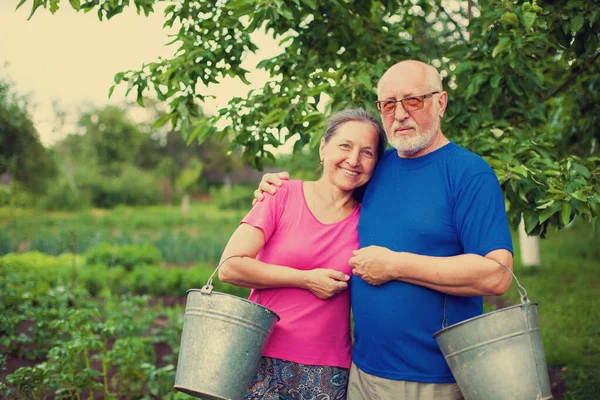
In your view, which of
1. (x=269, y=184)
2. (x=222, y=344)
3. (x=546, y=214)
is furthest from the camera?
(x=546, y=214)

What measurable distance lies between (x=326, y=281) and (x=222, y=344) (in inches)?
16.7

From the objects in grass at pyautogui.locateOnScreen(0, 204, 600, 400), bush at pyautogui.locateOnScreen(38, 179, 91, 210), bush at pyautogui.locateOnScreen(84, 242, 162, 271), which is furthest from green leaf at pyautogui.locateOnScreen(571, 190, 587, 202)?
bush at pyautogui.locateOnScreen(38, 179, 91, 210)

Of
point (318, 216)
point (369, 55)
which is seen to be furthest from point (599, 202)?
point (369, 55)

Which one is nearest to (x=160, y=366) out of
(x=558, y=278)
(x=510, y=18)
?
(x=510, y=18)

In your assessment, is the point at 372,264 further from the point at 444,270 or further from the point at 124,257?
the point at 124,257

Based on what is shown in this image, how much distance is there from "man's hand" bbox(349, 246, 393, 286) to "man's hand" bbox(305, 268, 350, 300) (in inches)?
2.8

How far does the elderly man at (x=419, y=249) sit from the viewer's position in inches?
79.0

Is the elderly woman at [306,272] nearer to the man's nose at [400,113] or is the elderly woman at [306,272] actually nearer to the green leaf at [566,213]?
the man's nose at [400,113]

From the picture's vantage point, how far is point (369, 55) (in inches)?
143

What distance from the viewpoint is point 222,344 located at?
83.0 inches

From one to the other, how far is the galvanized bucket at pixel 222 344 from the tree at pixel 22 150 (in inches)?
361

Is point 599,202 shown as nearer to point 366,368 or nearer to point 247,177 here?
point 366,368

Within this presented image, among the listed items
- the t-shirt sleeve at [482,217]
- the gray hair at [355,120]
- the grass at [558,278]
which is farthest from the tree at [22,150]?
the t-shirt sleeve at [482,217]

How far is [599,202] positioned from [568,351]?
9.61 feet
